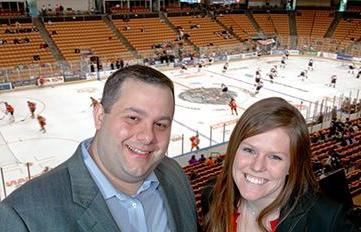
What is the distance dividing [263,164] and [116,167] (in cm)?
108

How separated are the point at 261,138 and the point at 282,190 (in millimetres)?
483

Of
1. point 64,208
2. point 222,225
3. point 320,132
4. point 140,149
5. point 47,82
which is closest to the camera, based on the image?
point 64,208

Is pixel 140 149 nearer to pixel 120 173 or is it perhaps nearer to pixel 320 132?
pixel 120 173

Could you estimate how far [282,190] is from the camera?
114 inches

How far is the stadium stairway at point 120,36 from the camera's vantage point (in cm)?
3566

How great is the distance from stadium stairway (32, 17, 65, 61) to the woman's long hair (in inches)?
1239

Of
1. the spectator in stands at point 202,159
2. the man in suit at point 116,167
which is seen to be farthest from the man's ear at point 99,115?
the spectator in stands at point 202,159

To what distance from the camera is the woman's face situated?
2.71 m

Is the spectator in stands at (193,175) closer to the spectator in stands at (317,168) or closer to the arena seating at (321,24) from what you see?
the spectator in stands at (317,168)

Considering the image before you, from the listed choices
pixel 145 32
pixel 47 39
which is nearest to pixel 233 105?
pixel 47 39

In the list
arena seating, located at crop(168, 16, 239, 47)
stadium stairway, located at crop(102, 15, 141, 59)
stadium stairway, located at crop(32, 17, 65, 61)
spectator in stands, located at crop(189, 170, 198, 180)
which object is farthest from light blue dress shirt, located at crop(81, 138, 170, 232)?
arena seating, located at crop(168, 16, 239, 47)

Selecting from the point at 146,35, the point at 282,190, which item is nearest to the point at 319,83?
the point at 146,35

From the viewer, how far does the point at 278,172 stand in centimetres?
277

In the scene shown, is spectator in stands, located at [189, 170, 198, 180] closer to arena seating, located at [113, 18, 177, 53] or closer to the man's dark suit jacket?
the man's dark suit jacket
